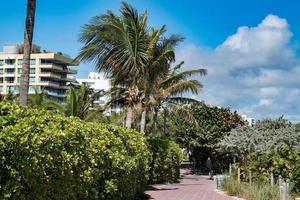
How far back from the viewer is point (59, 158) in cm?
948

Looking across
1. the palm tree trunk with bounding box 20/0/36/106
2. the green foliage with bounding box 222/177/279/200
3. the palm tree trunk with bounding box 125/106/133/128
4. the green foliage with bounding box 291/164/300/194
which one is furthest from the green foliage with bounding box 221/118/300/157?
the palm tree trunk with bounding box 20/0/36/106

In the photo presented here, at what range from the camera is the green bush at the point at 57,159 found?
745 centimetres

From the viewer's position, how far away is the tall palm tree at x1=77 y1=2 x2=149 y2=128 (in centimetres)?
2291

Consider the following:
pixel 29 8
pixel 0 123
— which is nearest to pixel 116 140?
pixel 29 8

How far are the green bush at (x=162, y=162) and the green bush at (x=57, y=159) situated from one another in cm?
1043

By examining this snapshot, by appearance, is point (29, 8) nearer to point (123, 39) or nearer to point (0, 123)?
point (123, 39)

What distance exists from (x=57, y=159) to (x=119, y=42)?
46.6 feet

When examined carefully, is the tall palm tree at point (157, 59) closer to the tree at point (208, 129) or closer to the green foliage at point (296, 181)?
the green foliage at point (296, 181)

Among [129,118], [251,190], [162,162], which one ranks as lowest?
[251,190]

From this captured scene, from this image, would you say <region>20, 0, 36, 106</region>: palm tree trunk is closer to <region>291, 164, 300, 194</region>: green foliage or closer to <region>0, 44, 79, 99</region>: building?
<region>291, 164, 300, 194</region>: green foliage

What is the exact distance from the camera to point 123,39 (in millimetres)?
22875

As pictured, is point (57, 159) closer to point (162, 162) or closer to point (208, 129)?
point (162, 162)

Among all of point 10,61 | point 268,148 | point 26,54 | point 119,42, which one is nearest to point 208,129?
point 268,148

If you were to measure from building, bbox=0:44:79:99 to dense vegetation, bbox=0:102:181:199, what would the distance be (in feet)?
329
